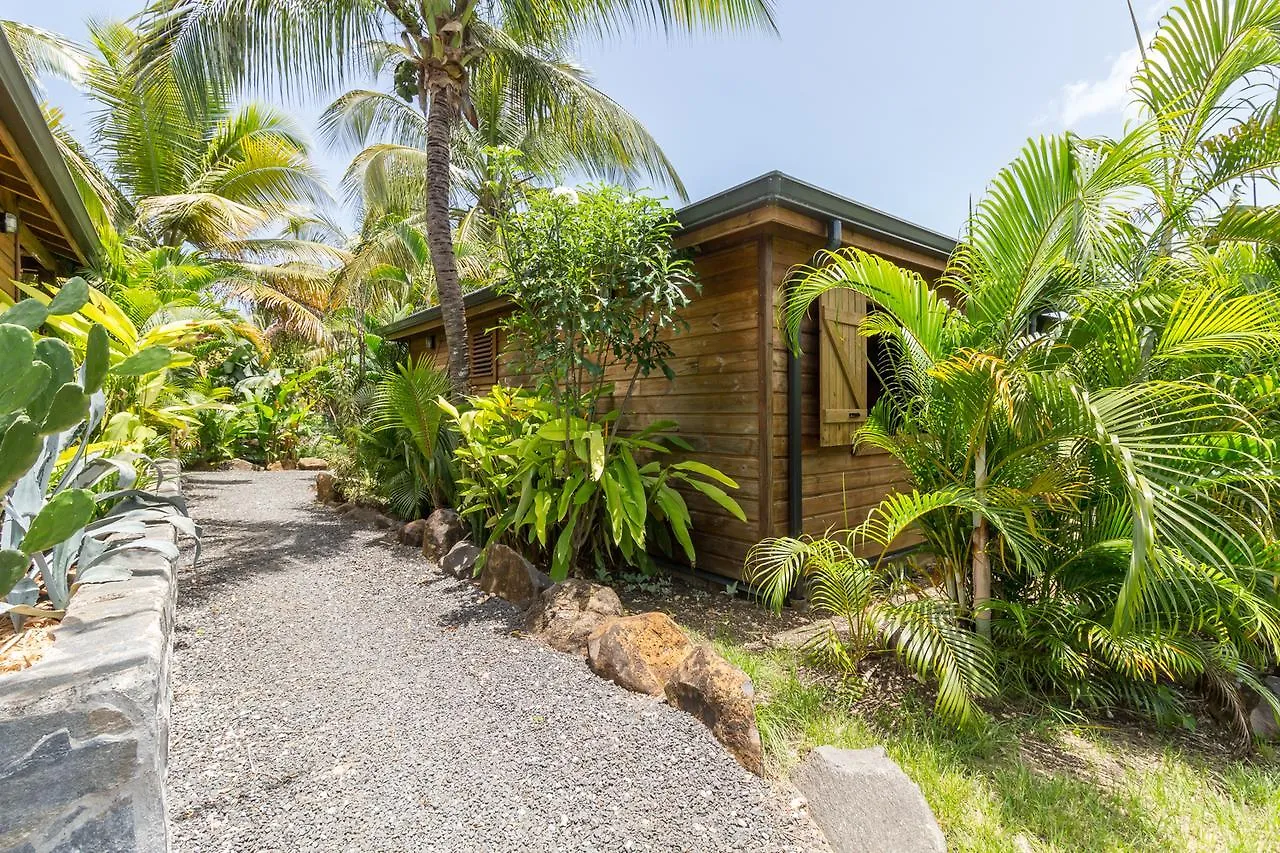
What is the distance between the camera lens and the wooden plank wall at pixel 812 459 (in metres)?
3.78

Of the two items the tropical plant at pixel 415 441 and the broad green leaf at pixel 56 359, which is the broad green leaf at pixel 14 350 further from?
the tropical plant at pixel 415 441

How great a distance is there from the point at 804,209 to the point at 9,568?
3662mm

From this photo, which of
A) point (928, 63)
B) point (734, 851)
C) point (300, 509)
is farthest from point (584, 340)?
point (928, 63)

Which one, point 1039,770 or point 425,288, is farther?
point 425,288

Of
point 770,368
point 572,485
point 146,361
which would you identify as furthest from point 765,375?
point 146,361

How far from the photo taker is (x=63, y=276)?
6305mm

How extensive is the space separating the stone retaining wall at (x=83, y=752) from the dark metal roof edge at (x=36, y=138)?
2.55 meters

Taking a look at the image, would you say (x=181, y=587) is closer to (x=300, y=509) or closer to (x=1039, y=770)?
(x=300, y=509)

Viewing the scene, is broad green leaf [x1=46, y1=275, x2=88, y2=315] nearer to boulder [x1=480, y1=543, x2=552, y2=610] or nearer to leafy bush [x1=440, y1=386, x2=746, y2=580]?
leafy bush [x1=440, y1=386, x2=746, y2=580]

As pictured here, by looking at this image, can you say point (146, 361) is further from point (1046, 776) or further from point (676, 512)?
point (1046, 776)

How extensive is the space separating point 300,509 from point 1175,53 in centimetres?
789

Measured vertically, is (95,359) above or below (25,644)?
above

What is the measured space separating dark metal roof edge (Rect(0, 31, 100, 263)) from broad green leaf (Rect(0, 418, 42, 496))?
2.04 metres

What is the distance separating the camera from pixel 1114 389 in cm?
208
